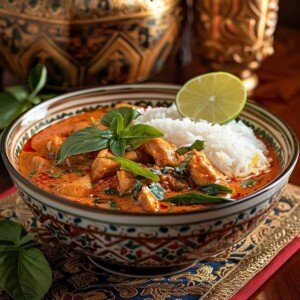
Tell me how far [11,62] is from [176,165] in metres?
0.86

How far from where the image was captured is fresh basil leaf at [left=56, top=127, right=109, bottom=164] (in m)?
1.31

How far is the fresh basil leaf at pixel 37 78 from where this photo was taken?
68.9 inches

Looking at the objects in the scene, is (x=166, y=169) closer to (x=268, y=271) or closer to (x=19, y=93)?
(x=268, y=271)

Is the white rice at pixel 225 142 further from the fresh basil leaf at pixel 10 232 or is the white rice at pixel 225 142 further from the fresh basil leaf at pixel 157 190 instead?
the fresh basil leaf at pixel 10 232

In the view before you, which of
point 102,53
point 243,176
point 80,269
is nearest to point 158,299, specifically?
point 80,269

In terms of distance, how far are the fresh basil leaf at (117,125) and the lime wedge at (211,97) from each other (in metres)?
0.23

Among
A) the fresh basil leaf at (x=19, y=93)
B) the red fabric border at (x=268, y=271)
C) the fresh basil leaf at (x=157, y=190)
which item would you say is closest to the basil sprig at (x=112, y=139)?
the fresh basil leaf at (x=157, y=190)

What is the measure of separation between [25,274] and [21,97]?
2.29 feet

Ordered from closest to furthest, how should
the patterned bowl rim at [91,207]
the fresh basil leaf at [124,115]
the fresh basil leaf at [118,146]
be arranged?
1. the patterned bowl rim at [91,207]
2. the fresh basil leaf at [118,146]
3. the fresh basil leaf at [124,115]

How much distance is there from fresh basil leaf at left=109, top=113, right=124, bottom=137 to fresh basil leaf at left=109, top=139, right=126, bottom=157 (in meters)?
0.02

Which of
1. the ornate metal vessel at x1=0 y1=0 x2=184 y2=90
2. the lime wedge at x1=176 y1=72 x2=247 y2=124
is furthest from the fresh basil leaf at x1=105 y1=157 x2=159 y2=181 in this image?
the ornate metal vessel at x1=0 y1=0 x2=184 y2=90

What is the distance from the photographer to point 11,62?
6.50 feet

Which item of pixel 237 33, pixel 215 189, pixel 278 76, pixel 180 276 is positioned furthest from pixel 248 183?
pixel 278 76

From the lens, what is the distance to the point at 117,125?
1.35 meters
